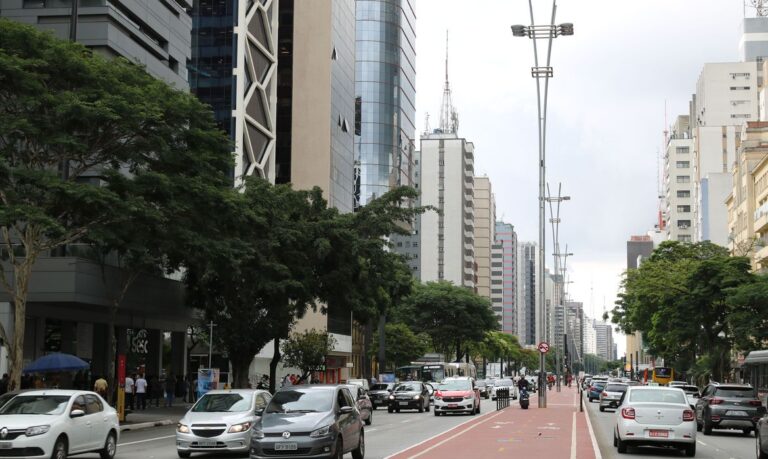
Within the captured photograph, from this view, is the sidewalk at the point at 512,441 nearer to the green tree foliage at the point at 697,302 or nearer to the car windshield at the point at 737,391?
the car windshield at the point at 737,391

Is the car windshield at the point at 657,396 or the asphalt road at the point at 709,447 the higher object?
the car windshield at the point at 657,396

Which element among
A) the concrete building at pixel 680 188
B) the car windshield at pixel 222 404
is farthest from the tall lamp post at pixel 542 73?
the concrete building at pixel 680 188

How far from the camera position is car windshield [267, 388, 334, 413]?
62.5 feet

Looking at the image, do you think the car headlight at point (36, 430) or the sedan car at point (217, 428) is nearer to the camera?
the car headlight at point (36, 430)

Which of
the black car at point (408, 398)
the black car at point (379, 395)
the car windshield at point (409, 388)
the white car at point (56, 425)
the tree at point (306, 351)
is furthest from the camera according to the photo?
the tree at point (306, 351)

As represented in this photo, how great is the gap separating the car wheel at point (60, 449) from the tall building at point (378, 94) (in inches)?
4586

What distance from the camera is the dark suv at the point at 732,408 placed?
3158 cm

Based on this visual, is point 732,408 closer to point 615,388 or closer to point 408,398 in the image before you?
point 615,388

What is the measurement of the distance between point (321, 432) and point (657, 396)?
9447 millimetres

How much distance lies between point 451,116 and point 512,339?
44.9 metres

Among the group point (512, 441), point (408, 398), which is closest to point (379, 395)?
point (408, 398)

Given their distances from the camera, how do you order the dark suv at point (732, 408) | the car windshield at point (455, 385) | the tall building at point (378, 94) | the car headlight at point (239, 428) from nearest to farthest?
the car headlight at point (239, 428)
the dark suv at point (732, 408)
the car windshield at point (455, 385)
the tall building at point (378, 94)

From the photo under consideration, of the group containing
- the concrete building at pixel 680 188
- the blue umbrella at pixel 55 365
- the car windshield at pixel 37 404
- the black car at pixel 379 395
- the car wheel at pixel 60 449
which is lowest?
the black car at pixel 379 395

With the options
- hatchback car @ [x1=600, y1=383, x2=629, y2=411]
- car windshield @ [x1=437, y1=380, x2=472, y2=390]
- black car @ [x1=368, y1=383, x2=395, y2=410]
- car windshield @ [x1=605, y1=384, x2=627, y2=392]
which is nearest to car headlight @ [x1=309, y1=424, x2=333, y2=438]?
car windshield @ [x1=437, y1=380, x2=472, y2=390]
